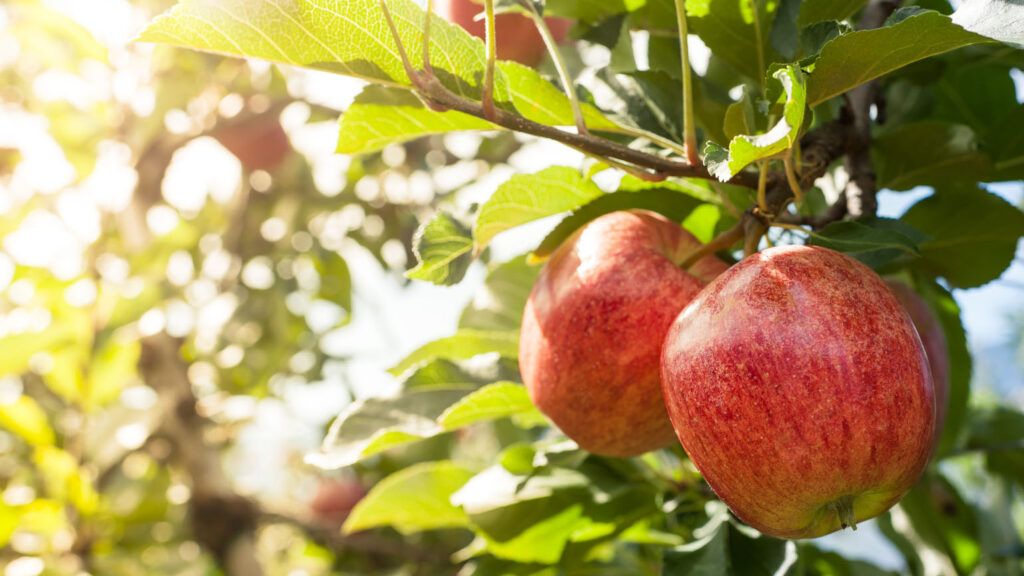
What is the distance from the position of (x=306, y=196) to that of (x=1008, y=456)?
1.48 m

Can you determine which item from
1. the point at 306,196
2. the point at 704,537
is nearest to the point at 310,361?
the point at 306,196

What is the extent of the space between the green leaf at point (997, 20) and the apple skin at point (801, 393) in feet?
0.50

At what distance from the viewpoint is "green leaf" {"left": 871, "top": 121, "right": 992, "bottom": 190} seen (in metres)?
0.70

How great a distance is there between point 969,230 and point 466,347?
0.47m

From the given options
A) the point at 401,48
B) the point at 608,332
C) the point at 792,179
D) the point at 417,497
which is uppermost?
the point at 401,48

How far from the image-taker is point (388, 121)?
66cm

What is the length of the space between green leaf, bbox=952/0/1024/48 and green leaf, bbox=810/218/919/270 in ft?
0.46

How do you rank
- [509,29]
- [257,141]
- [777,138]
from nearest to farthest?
[777,138]
[509,29]
[257,141]

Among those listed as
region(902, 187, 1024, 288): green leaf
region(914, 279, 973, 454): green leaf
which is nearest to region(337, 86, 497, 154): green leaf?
region(902, 187, 1024, 288): green leaf

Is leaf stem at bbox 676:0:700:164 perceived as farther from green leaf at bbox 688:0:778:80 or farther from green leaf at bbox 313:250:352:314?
green leaf at bbox 313:250:352:314

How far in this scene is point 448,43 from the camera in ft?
1.95

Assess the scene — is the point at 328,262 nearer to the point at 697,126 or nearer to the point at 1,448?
the point at 1,448

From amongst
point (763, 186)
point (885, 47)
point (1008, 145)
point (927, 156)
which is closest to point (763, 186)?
point (763, 186)

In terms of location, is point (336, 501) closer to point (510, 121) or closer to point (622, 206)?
point (622, 206)
